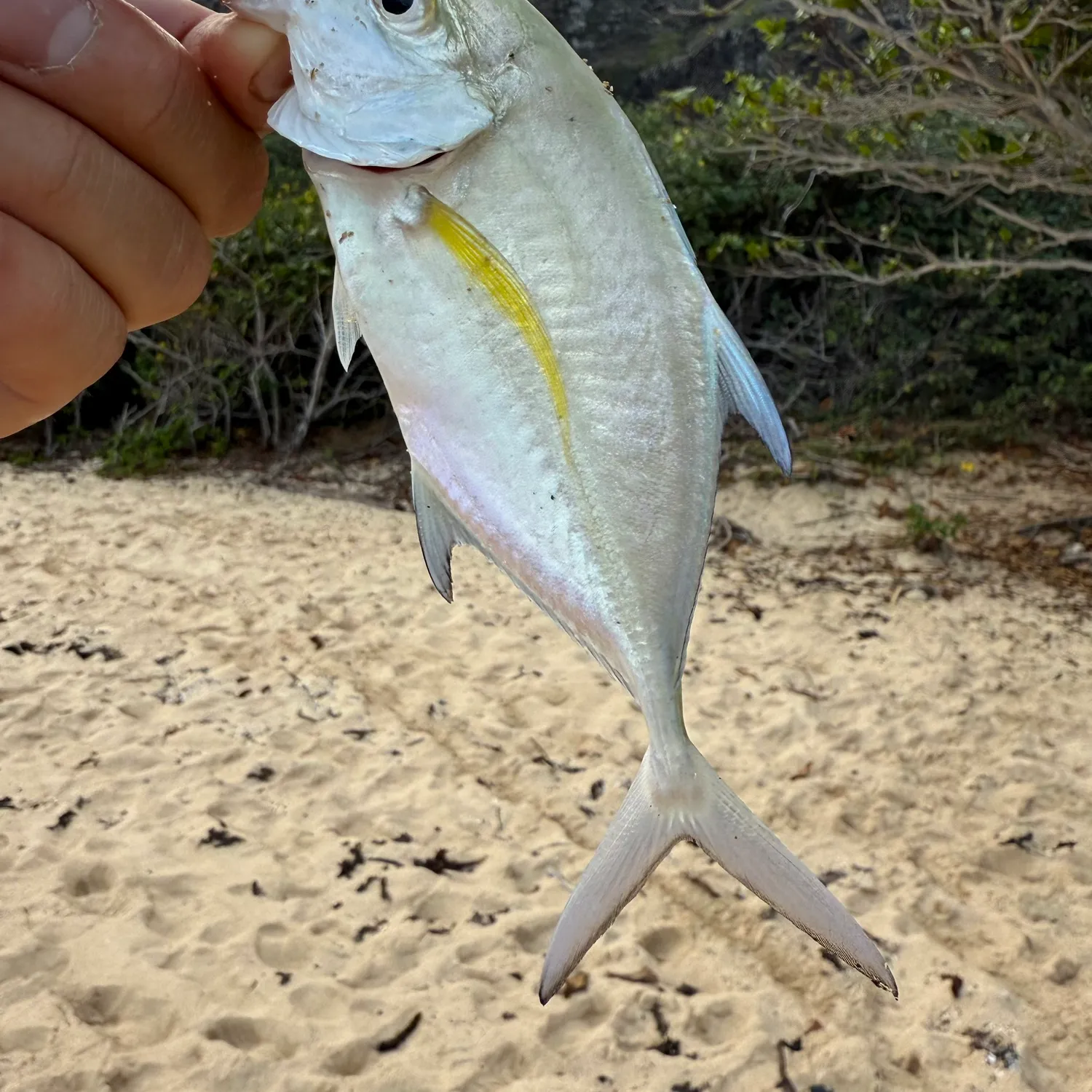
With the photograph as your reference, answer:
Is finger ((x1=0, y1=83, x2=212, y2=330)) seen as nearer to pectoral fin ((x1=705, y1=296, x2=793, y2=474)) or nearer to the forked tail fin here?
pectoral fin ((x1=705, y1=296, x2=793, y2=474))

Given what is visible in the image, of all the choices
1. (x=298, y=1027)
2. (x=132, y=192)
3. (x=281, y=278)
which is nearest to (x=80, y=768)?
(x=298, y=1027)

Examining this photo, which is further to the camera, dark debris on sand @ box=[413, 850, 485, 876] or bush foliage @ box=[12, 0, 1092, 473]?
bush foliage @ box=[12, 0, 1092, 473]

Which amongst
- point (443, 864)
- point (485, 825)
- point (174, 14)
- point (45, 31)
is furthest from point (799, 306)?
point (45, 31)

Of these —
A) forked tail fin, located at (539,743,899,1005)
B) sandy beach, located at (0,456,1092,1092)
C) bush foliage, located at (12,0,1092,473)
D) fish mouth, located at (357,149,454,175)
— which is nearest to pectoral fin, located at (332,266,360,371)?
fish mouth, located at (357,149,454,175)

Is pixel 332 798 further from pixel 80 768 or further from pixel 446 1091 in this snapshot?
pixel 446 1091

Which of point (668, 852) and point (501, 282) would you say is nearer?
point (501, 282)

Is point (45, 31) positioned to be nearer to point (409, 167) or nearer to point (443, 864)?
point (409, 167)
